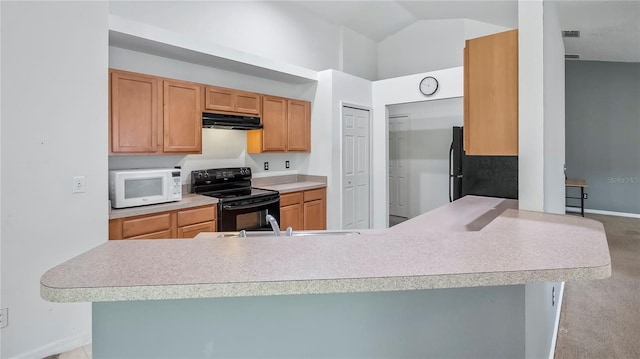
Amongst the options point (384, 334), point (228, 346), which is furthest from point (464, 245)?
point (228, 346)

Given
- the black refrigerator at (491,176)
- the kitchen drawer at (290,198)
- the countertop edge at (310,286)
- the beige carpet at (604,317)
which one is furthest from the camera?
the kitchen drawer at (290,198)

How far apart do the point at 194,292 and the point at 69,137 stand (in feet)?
6.76

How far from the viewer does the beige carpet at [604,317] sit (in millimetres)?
2277

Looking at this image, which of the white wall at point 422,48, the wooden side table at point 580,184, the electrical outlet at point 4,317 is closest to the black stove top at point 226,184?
the electrical outlet at point 4,317

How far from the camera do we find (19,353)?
2.13 m

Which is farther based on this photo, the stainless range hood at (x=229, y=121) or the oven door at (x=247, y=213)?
the stainless range hood at (x=229, y=121)

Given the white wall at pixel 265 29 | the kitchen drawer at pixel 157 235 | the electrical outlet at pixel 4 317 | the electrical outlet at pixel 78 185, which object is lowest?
the electrical outlet at pixel 4 317

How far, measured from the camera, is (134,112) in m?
2.96

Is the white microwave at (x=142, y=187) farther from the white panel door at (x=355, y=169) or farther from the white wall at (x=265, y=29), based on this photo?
the white panel door at (x=355, y=169)

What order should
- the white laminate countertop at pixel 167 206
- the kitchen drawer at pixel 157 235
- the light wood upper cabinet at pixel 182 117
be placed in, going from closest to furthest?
the white laminate countertop at pixel 167 206
the kitchen drawer at pixel 157 235
the light wood upper cabinet at pixel 182 117

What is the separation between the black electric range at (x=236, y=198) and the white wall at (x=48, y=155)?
1.14m

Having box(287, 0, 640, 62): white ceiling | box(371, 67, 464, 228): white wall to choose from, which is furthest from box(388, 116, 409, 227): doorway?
box(287, 0, 640, 62): white ceiling

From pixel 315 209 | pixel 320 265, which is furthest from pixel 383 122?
pixel 320 265

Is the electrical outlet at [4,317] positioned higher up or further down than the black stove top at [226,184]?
further down
